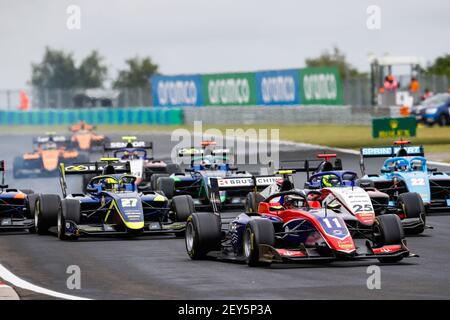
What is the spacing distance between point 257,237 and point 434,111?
43618 mm

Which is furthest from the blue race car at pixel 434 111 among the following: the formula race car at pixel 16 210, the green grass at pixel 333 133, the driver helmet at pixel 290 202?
the driver helmet at pixel 290 202

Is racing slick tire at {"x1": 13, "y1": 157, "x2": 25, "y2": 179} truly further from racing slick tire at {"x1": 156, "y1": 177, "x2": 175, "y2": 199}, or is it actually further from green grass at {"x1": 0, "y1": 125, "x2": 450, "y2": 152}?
racing slick tire at {"x1": 156, "y1": 177, "x2": 175, "y2": 199}

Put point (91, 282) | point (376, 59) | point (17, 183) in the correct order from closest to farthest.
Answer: point (91, 282) → point (17, 183) → point (376, 59)

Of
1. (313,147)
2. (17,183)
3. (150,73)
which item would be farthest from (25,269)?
(150,73)

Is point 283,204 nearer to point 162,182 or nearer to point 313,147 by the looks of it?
point 162,182

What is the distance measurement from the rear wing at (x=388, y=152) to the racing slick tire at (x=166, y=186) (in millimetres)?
4227

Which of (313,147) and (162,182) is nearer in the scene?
(162,182)

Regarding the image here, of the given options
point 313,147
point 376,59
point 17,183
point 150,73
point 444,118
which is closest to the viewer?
point 17,183

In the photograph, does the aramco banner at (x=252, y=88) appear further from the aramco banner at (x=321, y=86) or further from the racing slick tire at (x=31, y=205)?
the racing slick tire at (x=31, y=205)

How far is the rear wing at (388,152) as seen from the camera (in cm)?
2730

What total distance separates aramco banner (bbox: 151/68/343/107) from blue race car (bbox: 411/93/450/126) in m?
9.73

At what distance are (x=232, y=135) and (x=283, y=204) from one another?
139ft

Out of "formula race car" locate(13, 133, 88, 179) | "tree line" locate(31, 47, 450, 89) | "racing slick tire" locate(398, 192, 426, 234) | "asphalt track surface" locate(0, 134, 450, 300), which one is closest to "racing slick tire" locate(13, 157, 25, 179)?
"formula race car" locate(13, 133, 88, 179)

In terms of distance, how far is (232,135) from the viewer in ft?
202
